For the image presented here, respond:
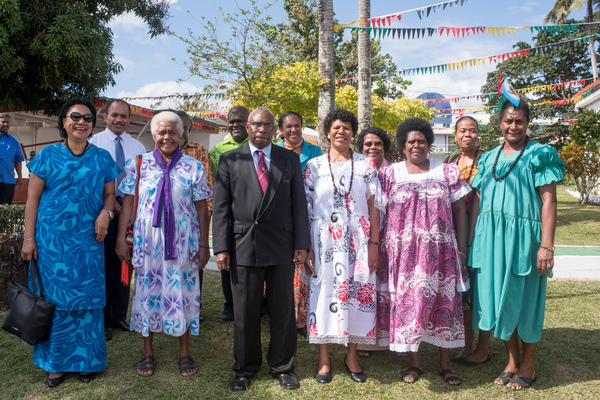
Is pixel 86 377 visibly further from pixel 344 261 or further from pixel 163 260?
pixel 344 261

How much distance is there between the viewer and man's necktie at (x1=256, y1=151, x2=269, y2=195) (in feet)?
11.6

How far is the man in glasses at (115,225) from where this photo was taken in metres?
4.55

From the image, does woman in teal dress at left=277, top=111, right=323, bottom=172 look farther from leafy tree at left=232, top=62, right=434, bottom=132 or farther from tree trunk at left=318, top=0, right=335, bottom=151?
leafy tree at left=232, top=62, right=434, bottom=132

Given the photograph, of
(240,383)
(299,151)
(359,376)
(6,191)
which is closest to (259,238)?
(240,383)

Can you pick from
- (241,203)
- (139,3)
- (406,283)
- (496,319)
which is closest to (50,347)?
(241,203)

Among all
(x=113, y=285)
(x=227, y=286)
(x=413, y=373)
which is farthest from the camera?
(x=227, y=286)

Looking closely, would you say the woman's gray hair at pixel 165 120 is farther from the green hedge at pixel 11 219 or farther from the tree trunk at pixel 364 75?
the tree trunk at pixel 364 75

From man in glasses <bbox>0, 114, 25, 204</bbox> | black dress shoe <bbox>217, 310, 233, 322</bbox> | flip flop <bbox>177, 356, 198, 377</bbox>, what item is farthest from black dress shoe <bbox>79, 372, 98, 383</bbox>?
man in glasses <bbox>0, 114, 25, 204</bbox>

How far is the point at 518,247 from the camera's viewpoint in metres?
3.54

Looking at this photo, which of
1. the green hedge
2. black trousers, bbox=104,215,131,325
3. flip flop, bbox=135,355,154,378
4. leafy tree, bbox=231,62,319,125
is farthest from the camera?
leafy tree, bbox=231,62,319,125

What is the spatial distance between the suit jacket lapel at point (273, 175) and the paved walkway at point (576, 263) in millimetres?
4380

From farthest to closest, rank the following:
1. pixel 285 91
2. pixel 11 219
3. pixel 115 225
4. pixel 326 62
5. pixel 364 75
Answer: pixel 285 91 < pixel 364 75 < pixel 326 62 < pixel 11 219 < pixel 115 225

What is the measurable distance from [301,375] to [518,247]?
2.06 metres

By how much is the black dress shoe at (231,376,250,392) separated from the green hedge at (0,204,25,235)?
3.66 m
